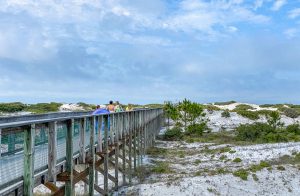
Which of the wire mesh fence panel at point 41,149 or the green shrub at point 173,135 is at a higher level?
the wire mesh fence panel at point 41,149

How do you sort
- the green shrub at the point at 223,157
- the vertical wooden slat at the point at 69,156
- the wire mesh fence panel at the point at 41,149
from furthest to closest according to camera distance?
the green shrub at the point at 223,157 < the vertical wooden slat at the point at 69,156 < the wire mesh fence panel at the point at 41,149

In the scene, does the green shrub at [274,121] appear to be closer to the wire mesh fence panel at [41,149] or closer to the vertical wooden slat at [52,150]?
the vertical wooden slat at [52,150]

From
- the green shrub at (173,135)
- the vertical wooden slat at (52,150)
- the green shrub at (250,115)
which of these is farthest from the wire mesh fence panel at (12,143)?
the green shrub at (250,115)

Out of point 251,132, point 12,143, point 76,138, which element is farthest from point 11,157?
point 251,132

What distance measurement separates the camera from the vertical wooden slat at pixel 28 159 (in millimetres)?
7711

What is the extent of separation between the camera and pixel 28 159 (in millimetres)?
7730

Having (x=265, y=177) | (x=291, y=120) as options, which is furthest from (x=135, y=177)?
(x=291, y=120)

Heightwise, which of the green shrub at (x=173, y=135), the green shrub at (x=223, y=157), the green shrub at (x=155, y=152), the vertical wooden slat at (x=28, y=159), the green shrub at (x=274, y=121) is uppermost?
the vertical wooden slat at (x=28, y=159)

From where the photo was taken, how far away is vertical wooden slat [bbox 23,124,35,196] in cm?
771

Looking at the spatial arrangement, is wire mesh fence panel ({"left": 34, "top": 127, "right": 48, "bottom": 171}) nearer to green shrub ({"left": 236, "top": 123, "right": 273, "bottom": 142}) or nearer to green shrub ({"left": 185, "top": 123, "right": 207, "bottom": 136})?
green shrub ({"left": 236, "top": 123, "right": 273, "bottom": 142})

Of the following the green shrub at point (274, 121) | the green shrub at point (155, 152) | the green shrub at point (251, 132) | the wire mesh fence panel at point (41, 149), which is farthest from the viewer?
the green shrub at point (274, 121)

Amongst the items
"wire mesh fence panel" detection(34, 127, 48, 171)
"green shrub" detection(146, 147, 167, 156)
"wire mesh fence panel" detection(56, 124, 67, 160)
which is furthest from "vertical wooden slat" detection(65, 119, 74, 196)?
"green shrub" detection(146, 147, 167, 156)

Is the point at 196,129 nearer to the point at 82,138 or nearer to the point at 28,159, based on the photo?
the point at 82,138

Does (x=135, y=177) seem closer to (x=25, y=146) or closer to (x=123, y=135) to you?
(x=123, y=135)
